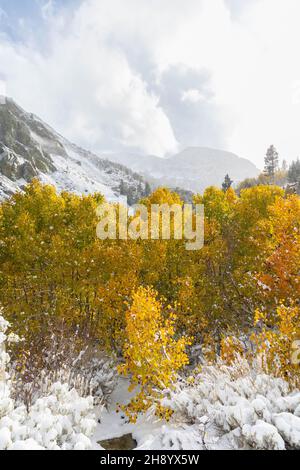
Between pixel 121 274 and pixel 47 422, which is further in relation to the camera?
pixel 121 274

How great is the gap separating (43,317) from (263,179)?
4542 inches

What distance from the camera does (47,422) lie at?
7.10 meters

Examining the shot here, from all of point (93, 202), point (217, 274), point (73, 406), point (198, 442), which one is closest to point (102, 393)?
point (73, 406)

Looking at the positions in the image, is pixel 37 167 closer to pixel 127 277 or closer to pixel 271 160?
pixel 271 160

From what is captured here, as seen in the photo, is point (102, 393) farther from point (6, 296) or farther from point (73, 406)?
point (6, 296)

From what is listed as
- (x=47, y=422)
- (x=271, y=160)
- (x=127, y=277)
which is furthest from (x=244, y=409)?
(x=271, y=160)

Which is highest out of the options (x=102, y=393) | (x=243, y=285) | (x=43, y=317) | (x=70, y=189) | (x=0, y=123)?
(x=0, y=123)

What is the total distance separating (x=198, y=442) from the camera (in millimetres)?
6953

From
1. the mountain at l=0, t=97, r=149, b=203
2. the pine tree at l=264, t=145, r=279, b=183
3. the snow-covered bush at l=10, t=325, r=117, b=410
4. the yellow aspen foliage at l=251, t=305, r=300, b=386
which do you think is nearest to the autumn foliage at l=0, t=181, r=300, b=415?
the snow-covered bush at l=10, t=325, r=117, b=410

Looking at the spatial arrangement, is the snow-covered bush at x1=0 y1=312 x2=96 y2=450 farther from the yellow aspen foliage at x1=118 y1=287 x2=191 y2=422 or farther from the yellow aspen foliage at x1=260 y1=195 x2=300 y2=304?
the yellow aspen foliage at x1=260 y1=195 x2=300 y2=304

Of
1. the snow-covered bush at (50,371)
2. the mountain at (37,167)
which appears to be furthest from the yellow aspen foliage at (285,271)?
the mountain at (37,167)

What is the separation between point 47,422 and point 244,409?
433 cm

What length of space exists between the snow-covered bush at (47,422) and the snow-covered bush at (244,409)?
2360mm

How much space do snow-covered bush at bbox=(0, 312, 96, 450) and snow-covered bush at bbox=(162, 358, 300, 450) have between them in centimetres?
236
